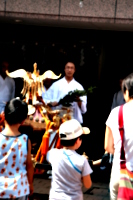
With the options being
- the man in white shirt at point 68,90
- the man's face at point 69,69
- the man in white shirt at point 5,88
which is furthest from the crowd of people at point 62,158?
the man in white shirt at point 5,88

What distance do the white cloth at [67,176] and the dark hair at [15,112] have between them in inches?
20.3

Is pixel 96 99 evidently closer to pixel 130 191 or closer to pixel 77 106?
pixel 77 106

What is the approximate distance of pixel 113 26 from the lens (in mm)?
8211

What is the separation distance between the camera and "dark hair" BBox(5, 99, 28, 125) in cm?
420

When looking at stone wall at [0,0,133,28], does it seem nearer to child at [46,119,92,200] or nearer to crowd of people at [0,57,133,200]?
crowd of people at [0,57,133,200]

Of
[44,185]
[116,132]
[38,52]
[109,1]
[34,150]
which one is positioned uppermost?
[109,1]

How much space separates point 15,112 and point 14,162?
46cm

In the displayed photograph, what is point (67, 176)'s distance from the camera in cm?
417

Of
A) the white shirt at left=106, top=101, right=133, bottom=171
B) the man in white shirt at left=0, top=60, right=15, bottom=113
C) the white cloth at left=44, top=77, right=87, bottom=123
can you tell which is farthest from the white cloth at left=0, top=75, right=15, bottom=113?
the white shirt at left=106, top=101, right=133, bottom=171

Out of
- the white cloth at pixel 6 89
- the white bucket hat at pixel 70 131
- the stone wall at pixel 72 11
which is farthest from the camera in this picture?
the white cloth at pixel 6 89

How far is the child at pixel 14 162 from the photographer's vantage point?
4.03m

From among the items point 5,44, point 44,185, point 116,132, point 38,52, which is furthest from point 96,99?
point 116,132

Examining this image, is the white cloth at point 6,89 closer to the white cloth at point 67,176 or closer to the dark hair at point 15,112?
the dark hair at point 15,112

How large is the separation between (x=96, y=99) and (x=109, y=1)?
103 inches
